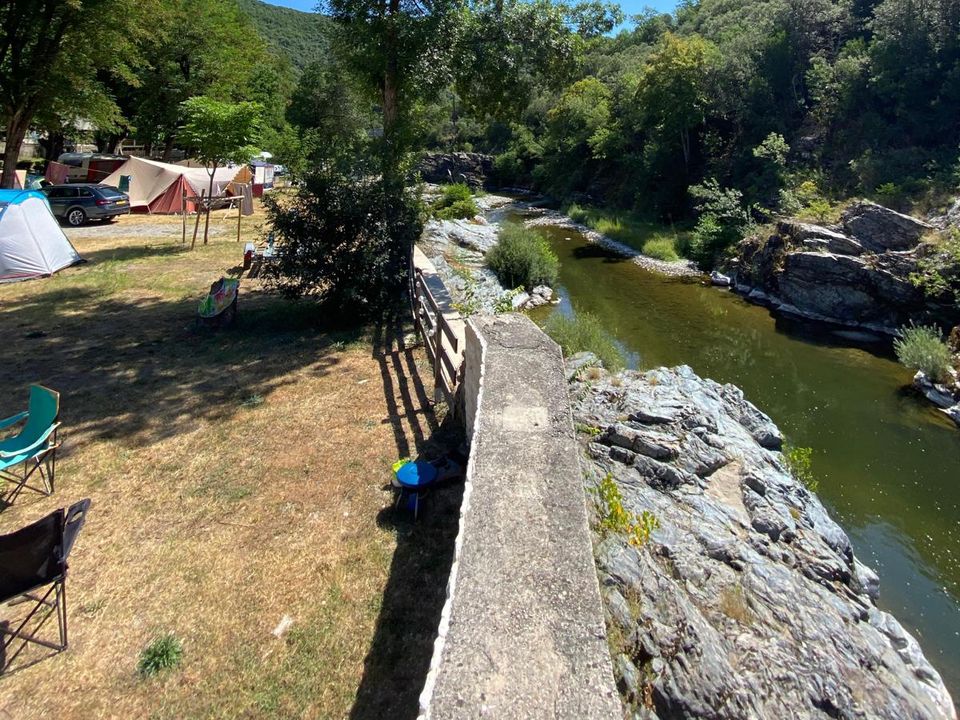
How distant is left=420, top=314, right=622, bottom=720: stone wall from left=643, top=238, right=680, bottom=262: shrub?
72.8 feet

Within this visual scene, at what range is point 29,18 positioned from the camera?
668 inches

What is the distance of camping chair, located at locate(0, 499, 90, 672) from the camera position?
4.20 metres

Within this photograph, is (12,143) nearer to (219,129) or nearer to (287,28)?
(219,129)

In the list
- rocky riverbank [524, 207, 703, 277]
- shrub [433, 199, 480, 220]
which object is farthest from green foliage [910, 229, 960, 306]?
shrub [433, 199, 480, 220]

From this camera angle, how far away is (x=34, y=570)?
169 inches

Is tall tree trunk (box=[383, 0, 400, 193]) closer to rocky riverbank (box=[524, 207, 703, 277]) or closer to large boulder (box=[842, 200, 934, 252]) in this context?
rocky riverbank (box=[524, 207, 703, 277])

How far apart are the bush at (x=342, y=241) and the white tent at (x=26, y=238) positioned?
7.63 metres

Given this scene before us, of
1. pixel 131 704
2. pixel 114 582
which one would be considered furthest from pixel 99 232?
pixel 131 704

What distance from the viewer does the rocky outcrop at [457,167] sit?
5566cm

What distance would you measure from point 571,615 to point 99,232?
76.3 feet

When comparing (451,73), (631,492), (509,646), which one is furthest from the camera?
(451,73)

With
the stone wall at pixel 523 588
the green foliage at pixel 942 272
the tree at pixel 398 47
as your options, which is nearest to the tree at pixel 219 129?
the tree at pixel 398 47

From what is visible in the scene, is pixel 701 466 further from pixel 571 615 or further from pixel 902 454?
pixel 902 454

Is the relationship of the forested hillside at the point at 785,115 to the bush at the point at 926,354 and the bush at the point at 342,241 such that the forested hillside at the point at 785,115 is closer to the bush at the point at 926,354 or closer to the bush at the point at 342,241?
the bush at the point at 342,241
